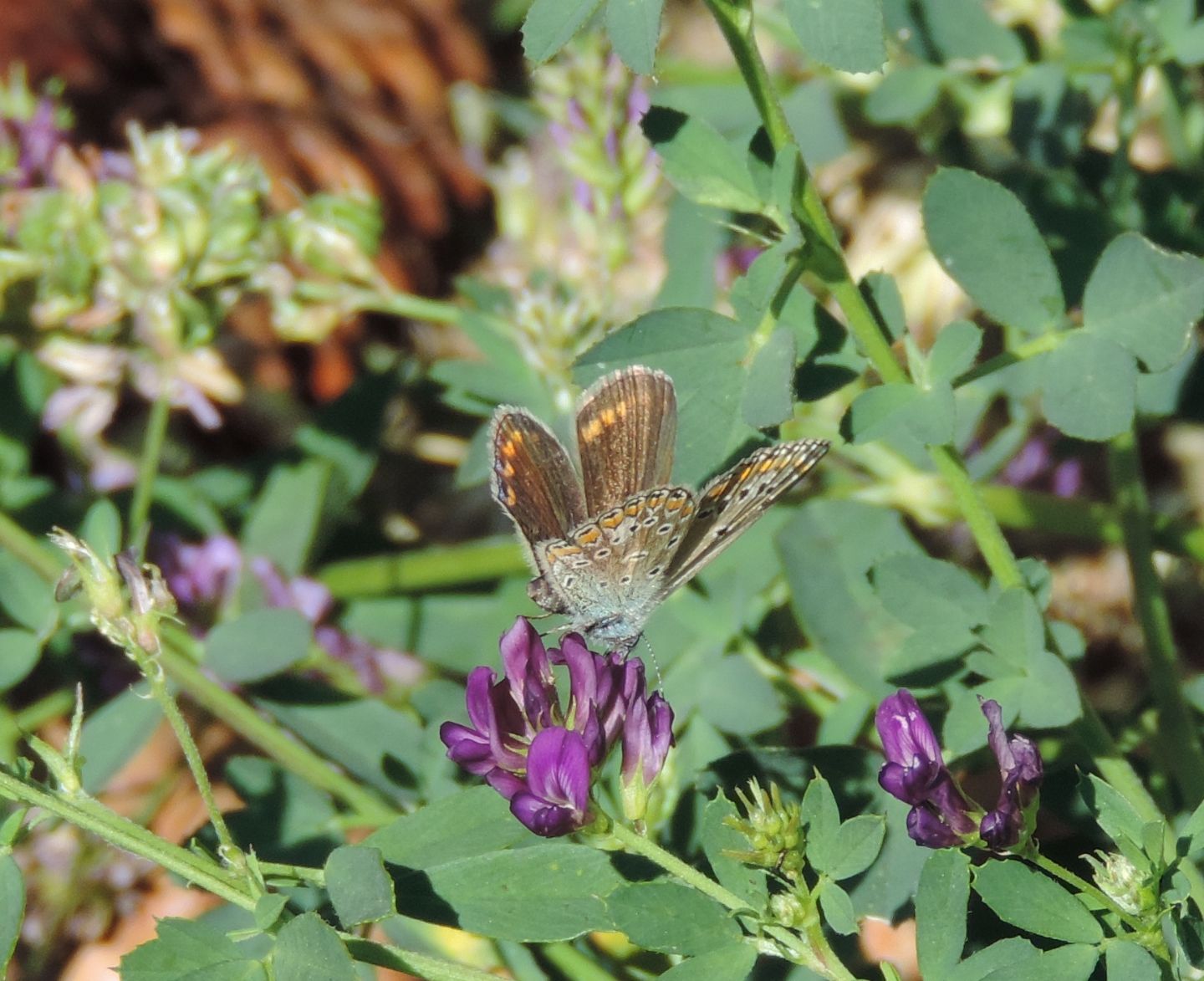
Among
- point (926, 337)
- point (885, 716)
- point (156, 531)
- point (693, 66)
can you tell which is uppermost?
point (693, 66)

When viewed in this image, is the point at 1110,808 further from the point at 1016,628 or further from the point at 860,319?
the point at 860,319

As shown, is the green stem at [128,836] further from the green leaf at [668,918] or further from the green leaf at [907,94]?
the green leaf at [907,94]

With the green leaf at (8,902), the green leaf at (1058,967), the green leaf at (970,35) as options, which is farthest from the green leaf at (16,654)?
the green leaf at (970,35)

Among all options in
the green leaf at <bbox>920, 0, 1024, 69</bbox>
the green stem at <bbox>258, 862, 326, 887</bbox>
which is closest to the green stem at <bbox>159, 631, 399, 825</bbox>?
the green stem at <bbox>258, 862, 326, 887</bbox>

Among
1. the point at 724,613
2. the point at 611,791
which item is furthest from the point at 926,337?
the point at 611,791

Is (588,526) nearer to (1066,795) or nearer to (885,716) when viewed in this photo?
(885,716)

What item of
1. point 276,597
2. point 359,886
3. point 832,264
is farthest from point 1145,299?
point 276,597
